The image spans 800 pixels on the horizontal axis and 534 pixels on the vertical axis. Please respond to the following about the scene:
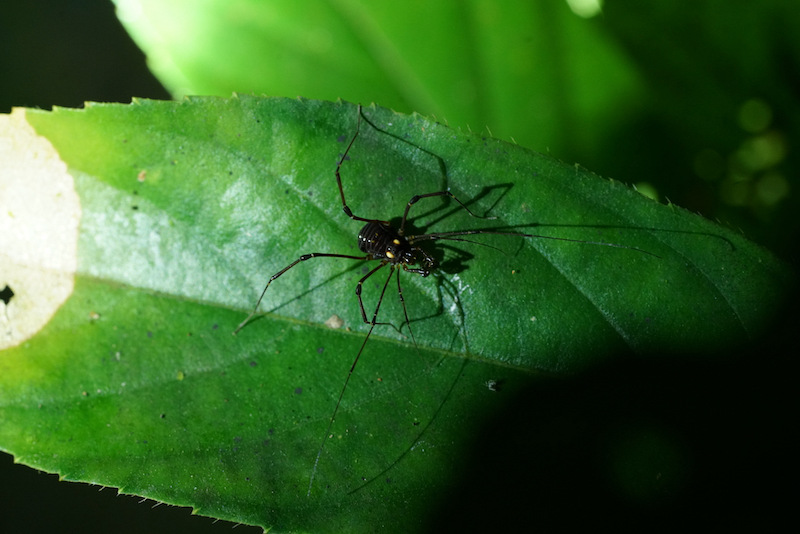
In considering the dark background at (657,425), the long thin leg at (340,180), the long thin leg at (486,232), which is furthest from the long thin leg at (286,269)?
the dark background at (657,425)

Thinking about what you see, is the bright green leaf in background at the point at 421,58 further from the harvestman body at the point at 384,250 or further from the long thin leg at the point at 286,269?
the long thin leg at the point at 286,269

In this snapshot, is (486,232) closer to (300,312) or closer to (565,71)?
(300,312)

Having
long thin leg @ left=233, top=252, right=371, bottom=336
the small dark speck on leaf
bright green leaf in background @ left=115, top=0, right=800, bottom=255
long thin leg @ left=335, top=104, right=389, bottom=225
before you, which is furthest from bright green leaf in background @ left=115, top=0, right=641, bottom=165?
the small dark speck on leaf

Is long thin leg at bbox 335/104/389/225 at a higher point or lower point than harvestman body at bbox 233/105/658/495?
higher

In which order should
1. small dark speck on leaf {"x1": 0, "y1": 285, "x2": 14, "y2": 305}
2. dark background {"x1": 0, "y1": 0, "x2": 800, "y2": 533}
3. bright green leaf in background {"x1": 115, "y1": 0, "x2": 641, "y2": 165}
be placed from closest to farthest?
1. dark background {"x1": 0, "y1": 0, "x2": 800, "y2": 533}
2. small dark speck on leaf {"x1": 0, "y1": 285, "x2": 14, "y2": 305}
3. bright green leaf in background {"x1": 115, "y1": 0, "x2": 641, "y2": 165}

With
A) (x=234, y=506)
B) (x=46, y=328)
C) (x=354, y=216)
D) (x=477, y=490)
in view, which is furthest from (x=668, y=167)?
(x=46, y=328)

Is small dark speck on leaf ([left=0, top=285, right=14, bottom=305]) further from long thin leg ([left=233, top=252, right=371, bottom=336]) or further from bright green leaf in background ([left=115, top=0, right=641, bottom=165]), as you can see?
bright green leaf in background ([left=115, top=0, right=641, bottom=165])

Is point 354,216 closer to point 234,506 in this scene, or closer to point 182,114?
point 182,114

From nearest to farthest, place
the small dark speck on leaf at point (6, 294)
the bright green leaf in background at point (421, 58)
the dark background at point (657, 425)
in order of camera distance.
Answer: the dark background at point (657, 425)
the small dark speck on leaf at point (6, 294)
the bright green leaf in background at point (421, 58)

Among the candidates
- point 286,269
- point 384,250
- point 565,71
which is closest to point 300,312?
point 286,269
